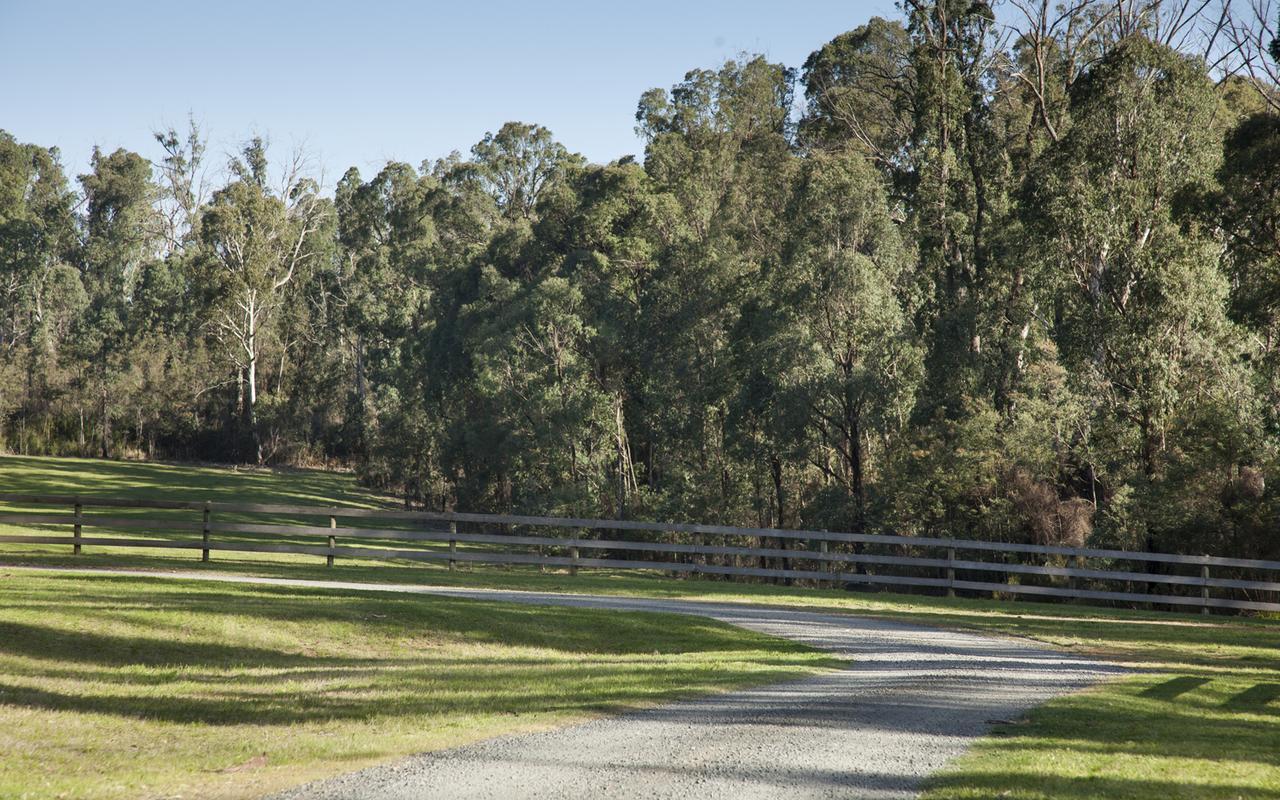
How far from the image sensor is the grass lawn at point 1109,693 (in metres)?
7.71

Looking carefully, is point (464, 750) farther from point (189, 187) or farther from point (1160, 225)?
point (189, 187)

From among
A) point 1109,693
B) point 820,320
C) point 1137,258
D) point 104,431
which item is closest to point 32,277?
point 104,431

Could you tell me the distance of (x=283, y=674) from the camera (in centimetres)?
1115

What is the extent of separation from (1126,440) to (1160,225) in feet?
17.4

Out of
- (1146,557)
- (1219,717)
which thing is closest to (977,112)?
(1146,557)

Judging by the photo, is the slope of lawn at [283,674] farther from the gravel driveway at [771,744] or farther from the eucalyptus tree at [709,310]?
the eucalyptus tree at [709,310]

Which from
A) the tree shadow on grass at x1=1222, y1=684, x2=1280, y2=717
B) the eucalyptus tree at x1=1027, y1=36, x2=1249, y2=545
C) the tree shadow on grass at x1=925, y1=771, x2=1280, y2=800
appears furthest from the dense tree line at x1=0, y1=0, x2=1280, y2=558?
the tree shadow on grass at x1=925, y1=771, x2=1280, y2=800

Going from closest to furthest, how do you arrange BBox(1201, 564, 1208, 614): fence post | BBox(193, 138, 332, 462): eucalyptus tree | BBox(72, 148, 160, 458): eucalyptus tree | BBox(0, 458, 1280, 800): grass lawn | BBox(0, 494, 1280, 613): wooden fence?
1. BBox(0, 458, 1280, 800): grass lawn
2. BBox(0, 494, 1280, 613): wooden fence
3. BBox(1201, 564, 1208, 614): fence post
4. BBox(193, 138, 332, 462): eucalyptus tree
5. BBox(72, 148, 160, 458): eucalyptus tree

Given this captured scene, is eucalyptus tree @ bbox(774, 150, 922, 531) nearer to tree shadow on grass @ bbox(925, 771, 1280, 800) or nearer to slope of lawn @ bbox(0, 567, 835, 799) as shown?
slope of lawn @ bbox(0, 567, 835, 799)

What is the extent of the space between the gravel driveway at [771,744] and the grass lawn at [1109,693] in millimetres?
475

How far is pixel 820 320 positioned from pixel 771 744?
26562 mm

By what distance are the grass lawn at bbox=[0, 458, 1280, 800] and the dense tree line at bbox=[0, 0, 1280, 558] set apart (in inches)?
312

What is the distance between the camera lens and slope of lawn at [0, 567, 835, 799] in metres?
8.13

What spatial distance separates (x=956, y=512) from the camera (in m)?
31.0
